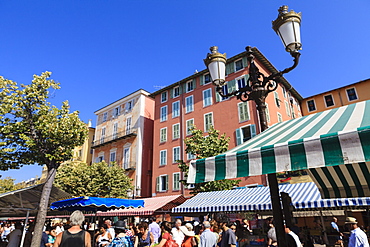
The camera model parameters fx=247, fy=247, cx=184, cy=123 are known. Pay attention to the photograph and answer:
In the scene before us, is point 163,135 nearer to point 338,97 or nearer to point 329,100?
point 329,100

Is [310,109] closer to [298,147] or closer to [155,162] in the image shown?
[155,162]

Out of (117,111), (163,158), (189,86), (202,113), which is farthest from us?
(117,111)

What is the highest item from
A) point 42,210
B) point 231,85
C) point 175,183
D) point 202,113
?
point 231,85

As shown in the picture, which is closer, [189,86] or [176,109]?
[189,86]

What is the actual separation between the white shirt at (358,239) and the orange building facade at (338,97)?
24357 mm

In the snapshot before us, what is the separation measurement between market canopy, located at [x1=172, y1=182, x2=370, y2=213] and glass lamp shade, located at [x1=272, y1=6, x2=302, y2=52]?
19.2ft

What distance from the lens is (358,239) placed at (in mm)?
5770

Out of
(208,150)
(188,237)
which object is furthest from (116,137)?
(188,237)

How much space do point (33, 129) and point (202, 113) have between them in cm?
1667

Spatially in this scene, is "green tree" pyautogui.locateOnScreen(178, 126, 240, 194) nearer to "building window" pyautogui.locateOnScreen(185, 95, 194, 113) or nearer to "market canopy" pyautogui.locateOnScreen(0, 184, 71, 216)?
"market canopy" pyautogui.locateOnScreen(0, 184, 71, 216)

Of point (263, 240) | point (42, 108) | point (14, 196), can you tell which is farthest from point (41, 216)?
point (263, 240)

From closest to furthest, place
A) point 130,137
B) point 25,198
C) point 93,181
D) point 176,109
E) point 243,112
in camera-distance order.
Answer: point 25,198
point 243,112
point 93,181
point 176,109
point 130,137

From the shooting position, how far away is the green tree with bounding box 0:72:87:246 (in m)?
10.9

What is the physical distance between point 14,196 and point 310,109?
29.9 m
